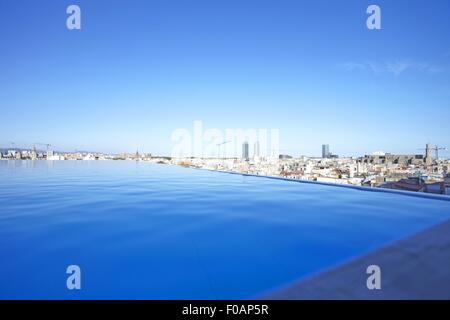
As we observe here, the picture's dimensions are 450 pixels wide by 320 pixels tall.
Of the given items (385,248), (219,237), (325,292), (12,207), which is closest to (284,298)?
(325,292)

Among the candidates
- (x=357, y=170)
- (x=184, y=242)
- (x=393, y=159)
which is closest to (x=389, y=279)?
(x=184, y=242)

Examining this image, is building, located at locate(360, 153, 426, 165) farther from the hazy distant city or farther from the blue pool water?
the blue pool water

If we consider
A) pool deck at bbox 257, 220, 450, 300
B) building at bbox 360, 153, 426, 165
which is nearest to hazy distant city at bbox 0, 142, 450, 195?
building at bbox 360, 153, 426, 165

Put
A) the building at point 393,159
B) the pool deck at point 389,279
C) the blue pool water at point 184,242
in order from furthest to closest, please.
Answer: the building at point 393,159 → the blue pool water at point 184,242 → the pool deck at point 389,279

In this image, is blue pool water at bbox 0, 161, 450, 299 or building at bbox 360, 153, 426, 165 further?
building at bbox 360, 153, 426, 165

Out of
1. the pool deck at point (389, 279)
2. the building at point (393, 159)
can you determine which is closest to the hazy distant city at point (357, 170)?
the building at point (393, 159)

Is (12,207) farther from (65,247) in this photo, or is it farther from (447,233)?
(447,233)

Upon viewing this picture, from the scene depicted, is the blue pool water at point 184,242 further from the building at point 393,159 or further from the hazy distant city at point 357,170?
the building at point 393,159
